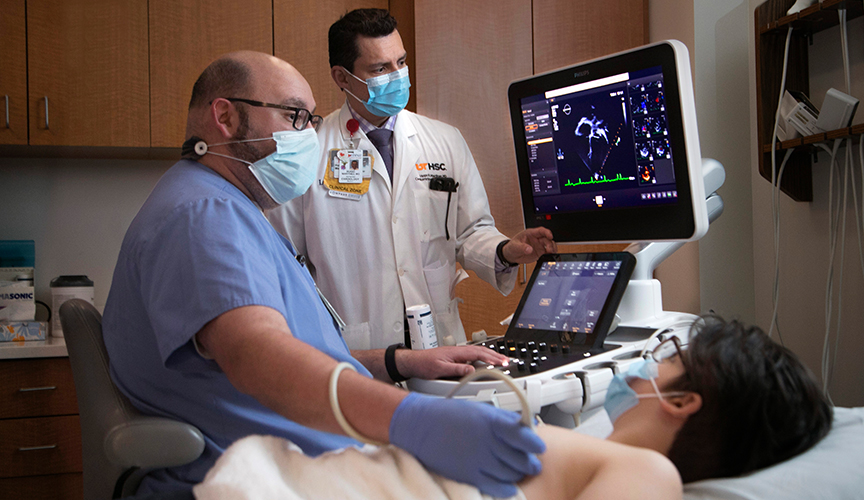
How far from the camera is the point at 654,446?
850mm

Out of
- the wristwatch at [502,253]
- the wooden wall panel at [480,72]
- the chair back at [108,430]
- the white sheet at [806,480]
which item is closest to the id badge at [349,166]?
the wristwatch at [502,253]

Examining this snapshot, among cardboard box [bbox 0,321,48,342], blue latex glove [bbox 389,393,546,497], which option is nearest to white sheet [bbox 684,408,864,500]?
blue latex glove [bbox 389,393,546,497]

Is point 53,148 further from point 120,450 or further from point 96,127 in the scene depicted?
point 120,450

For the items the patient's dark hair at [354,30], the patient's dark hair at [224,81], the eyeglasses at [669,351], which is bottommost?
the eyeglasses at [669,351]

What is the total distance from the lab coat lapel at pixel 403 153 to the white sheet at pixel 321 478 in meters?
1.27

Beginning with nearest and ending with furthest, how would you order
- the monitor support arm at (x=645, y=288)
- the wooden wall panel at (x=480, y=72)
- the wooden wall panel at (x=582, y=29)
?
the monitor support arm at (x=645, y=288)
the wooden wall panel at (x=480, y=72)
the wooden wall panel at (x=582, y=29)

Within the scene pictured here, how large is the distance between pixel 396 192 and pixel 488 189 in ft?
2.56

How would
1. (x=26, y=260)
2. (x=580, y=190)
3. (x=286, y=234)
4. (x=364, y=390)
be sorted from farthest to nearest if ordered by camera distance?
(x=26, y=260), (x=286, y=234), (x=580, y=190), (x=364, y=390)

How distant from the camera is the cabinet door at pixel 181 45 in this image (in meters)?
2.60

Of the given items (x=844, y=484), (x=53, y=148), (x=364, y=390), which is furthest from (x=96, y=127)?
(x=844, y=484)

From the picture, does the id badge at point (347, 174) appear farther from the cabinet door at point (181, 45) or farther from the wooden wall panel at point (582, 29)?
the wooden wall panel at point (582, 29)

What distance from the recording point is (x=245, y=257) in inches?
35.9

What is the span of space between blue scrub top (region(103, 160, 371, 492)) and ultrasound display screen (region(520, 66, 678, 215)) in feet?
2.23

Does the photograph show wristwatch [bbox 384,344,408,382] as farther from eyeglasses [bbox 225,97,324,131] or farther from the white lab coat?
the white lab coat
